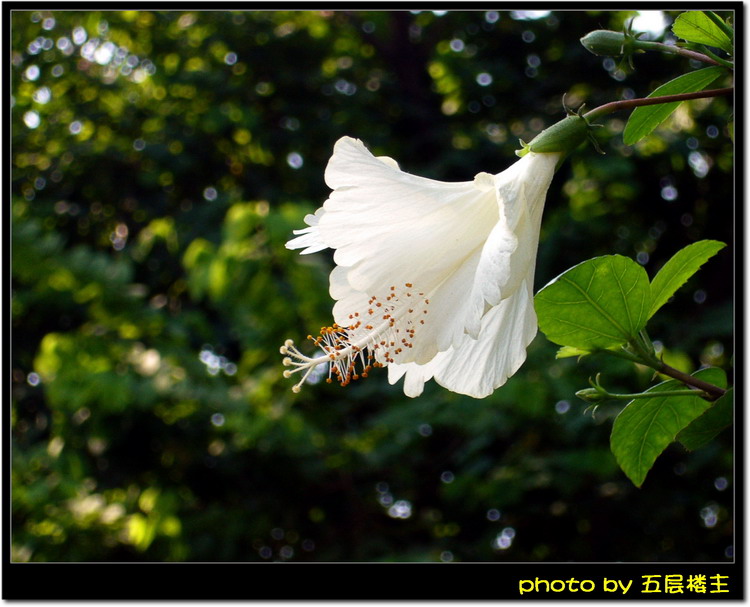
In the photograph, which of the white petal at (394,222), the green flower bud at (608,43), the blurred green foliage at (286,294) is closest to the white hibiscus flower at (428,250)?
the white petal at (394,222)

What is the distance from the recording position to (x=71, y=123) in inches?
148

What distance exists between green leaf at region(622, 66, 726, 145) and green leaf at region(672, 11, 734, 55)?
0.02 m

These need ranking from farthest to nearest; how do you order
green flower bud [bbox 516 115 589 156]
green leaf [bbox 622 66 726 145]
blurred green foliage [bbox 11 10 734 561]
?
blurred green foliage [bbox 11 10 734 561], green leaf [bbox 622 66 726 145], green flower bud [bbox 516 115 589 156]

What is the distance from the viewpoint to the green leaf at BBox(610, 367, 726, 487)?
684 millimetres

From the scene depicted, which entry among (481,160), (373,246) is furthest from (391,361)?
(481,160)

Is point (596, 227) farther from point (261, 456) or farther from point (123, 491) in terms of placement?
point (123, 491)

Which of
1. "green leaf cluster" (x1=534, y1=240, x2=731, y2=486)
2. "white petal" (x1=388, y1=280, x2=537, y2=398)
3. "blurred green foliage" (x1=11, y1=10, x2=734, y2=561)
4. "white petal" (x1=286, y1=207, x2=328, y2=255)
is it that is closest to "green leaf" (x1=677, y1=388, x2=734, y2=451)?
"green leaf cluster" (x1=534, y1=240, x2=731, y2=486)

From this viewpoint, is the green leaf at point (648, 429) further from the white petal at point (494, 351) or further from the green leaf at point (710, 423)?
the white petal at point (494, 351)

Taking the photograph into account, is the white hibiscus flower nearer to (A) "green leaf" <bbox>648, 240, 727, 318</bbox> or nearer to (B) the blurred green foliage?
(A) "green leaf" <bbox>648, 240, 727, 318</bbox>

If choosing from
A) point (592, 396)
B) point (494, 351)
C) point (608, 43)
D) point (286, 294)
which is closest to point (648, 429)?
point (592, 396)

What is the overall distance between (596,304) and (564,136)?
0.44ft

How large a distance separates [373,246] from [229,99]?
3.22 metres

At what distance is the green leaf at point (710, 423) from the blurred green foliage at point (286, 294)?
6.03 feet

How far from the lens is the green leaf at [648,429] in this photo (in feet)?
2.24
